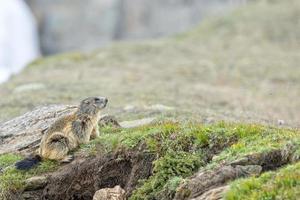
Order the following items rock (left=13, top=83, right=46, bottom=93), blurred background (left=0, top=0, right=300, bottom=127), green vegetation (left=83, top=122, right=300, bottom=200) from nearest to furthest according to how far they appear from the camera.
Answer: green vegetation (left=83, top=122, right=300, bottom=200) → blurred background (left=0, top=0, right=300, bottom=127) → rock (left=13, top=83, right=46, bottom=93)

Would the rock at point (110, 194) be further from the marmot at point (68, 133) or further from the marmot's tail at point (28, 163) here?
the marmot's tail at point (28, 163)

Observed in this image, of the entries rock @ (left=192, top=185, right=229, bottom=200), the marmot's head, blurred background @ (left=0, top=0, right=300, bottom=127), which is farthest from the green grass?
blurred background @ (left=0, top=0, right=300, bottom=127)

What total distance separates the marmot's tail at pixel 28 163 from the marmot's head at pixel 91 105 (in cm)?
113

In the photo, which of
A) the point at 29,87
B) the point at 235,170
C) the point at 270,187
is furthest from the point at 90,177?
the point at 29,87

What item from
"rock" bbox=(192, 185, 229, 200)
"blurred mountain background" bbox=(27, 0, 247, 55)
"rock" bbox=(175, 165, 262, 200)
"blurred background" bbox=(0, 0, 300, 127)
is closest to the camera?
"rock" bbox=(192, 185, 229, 200)

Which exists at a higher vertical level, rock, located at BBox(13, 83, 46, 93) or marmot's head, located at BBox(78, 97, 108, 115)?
marmot's head, located at BBox(78, 97, 108, 115)

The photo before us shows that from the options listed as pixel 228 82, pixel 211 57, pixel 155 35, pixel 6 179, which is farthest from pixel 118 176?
pixel 155 35

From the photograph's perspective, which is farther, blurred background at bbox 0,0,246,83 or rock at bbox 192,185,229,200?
blurred background at bbox 0,0,246,83

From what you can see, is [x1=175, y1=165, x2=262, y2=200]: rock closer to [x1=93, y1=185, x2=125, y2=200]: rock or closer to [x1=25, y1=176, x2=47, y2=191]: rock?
[x1=93, y1=185, x2=125, y2=200]: rock

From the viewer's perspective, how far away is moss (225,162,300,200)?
9312mm

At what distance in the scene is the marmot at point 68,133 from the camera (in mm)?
12797

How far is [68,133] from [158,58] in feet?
87.3

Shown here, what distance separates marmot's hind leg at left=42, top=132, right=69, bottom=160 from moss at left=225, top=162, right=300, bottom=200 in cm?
390

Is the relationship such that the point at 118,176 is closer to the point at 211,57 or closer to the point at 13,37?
the point at 211,57
